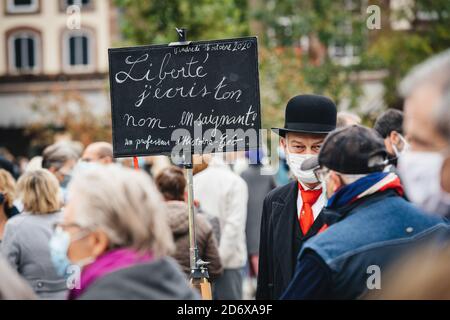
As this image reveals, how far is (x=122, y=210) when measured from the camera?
3.46 meters

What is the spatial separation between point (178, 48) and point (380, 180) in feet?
6.56

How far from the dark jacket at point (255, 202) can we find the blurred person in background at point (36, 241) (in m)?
4.09

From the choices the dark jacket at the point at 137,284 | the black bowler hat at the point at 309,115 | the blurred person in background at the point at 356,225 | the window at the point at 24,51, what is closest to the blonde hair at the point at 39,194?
the black bowler hat at the point at 309,115

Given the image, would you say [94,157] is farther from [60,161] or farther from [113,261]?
[113,261]

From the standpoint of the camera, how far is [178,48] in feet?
18.6

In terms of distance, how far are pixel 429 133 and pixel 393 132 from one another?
12.0 ft

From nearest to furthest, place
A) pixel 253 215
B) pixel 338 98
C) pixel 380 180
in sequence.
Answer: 1. pixel 380 180
2. pixel 253 215
3. pixel 338 98

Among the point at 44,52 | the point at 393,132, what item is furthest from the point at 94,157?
the point at 44,52

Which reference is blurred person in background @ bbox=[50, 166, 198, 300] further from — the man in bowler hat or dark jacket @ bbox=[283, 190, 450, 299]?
the man in bowler hat

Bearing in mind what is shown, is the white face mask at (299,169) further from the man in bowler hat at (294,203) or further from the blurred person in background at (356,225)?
the blurred person in background at (356,225)

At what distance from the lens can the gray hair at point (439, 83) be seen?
121 inches

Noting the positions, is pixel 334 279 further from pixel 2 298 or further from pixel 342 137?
pixel 2 298

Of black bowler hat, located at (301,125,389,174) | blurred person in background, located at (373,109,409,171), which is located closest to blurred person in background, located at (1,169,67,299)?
blurred person in background, located at (373,109,409,171)
